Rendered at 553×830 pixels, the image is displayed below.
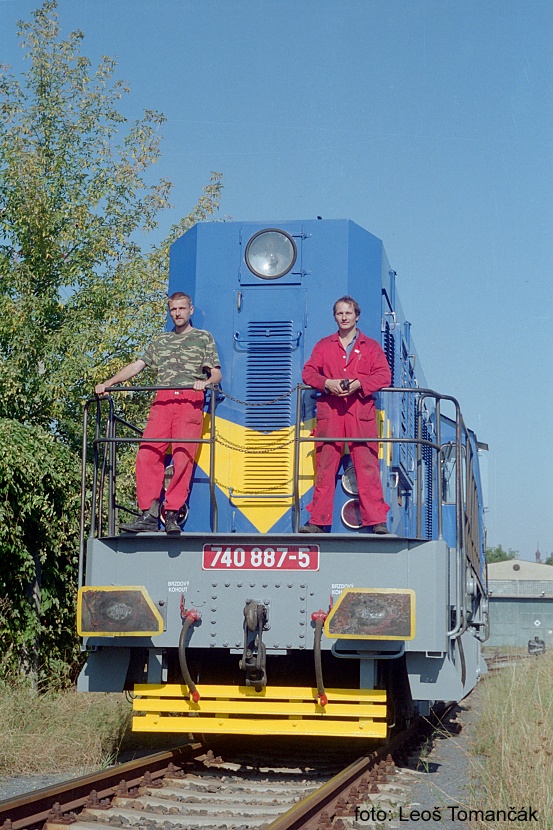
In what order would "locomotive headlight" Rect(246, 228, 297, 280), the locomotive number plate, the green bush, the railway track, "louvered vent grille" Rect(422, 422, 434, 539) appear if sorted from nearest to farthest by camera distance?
the railway track → the locomotive number plate → "locomotive headlight" Rect(246, 228, 297, 280) → the green bush → "louvered vent grille" Rect(422, 422, 434, 539)

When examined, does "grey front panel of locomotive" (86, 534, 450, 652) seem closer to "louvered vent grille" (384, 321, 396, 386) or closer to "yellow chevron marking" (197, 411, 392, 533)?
"yellow chevron marking" (197, 411, 392, 533)

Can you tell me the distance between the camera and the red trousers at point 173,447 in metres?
6.46

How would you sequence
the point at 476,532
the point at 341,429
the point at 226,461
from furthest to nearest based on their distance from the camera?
1. the point at 476,532
2. the point at 226,461
3. the point at 341,429

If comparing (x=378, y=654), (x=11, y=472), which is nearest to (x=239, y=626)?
(x=378, y=654)

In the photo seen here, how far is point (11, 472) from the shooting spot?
8906mm

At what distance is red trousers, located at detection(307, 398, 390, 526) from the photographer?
6.29 meters

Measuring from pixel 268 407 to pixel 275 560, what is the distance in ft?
4.44

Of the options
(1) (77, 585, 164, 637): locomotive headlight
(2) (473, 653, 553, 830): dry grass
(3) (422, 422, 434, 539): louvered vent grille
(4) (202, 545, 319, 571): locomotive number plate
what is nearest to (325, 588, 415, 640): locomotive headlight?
(4) (202, 545, 319, 571): locomotive number plate

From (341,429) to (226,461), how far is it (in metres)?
0.95

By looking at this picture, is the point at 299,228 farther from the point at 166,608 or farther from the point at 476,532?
the point at 476,532

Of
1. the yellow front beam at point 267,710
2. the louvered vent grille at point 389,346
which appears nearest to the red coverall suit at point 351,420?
the louvered vent grille at point 389,346

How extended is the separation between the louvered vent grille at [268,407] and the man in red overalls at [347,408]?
1.38ft

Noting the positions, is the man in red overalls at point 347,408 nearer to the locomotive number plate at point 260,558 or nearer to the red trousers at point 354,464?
the red trousers at point 354,464

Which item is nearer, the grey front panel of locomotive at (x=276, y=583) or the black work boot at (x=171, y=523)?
the grey front panel of locomotive at (x=276, y=583)
